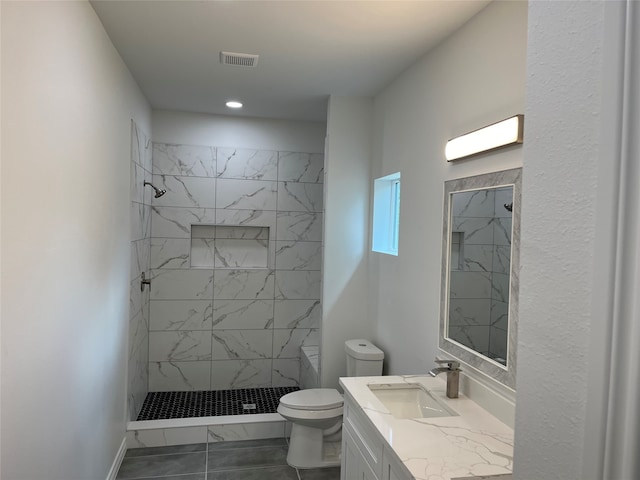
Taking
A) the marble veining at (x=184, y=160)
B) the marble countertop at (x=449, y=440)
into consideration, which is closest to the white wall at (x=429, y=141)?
the marble countertop at (x=449, y=440)

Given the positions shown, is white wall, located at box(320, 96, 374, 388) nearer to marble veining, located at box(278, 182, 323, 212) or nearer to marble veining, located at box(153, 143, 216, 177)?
marble veining, located at box(278, 182, 323, 212)

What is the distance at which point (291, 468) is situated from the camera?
3.09 metres

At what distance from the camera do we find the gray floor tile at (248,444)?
335 cm

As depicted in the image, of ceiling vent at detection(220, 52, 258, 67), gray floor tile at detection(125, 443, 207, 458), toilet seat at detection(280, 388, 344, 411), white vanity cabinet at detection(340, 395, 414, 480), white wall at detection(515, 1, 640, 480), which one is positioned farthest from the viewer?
gray floor tile at detection(125, 443, 207, 458)

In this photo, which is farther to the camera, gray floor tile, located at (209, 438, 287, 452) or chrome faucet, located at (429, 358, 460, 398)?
gray floor tile, located at (209, 438, 287, 452)

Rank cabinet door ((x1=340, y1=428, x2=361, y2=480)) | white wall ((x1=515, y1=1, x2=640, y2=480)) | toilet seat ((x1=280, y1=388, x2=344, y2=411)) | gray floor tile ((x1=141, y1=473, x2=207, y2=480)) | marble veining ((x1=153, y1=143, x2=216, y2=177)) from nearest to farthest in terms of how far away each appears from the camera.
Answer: white wall ((x1=515, y1=1, x2=640, y2=480))
cabinet door ((x1=340, y1=428, x2=361, y2=480))
gray floor tile ((x1=141, y1=473, x2=207, y2=480))
toilet seat ((x1=280, y1=388, x2=344, y2=411))
marble veining ((x1=153, y1=143, x2=216, y2=177))

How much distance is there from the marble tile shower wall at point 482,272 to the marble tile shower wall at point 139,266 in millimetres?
2279

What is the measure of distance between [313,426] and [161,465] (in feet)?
3.51

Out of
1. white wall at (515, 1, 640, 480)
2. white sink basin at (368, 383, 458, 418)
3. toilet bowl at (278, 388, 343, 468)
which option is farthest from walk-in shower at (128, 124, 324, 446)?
white wall at (515, 1, 640, 480)

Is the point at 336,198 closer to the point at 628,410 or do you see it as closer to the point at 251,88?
the point at 251,88

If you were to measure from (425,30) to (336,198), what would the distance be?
1.44 m

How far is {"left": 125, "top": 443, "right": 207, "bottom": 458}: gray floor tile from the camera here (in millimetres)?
3229

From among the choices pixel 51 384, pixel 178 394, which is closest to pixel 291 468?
pixel 178 394

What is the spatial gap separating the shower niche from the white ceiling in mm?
1332
